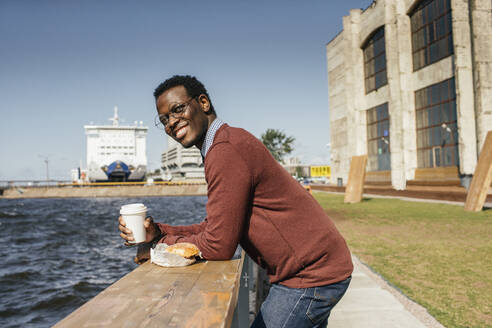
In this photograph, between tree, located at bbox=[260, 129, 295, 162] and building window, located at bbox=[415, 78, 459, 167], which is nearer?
building window, located at bbox=[415, 78, 459, 167]

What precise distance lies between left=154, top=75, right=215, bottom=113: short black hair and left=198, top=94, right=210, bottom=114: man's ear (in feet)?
0.07

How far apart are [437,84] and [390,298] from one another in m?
22.5

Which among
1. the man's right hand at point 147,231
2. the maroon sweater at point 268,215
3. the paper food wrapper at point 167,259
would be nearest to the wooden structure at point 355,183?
the man's right hand at point 147,231

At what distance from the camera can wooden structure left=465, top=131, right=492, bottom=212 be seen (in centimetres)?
1061

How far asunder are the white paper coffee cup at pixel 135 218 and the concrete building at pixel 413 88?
67.1 ft

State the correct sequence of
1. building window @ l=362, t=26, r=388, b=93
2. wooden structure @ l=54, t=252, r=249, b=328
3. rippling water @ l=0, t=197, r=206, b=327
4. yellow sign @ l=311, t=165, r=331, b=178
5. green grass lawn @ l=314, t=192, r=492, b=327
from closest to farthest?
1. wooden structure @ l=54, t=252, r=249, b=328
2. green grass lawn @ l=314, t=192, r=492, b=327
3. rippling water @ l=0, t=197, r=206, b=327
4. building window @ l=362, t=26, r=388, b=93
5. yellow sign @ l=311, t=165, r=331, b=178

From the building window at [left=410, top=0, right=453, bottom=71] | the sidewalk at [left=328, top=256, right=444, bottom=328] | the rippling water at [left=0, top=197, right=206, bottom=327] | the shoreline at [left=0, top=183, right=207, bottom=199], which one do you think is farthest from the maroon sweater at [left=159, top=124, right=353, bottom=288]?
the shoreline at [left=0, top=183, right=207, bottom=199]

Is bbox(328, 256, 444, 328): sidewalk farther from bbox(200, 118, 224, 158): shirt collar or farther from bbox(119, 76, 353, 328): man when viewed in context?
bbox(200, 118, 224, 158): shirt collar

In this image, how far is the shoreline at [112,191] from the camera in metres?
55.6

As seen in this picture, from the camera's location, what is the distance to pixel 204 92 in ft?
6.45

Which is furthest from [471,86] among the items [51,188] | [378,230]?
[51,188]

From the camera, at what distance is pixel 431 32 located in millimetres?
23438

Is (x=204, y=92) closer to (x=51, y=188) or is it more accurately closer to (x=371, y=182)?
(x=371, y=182)

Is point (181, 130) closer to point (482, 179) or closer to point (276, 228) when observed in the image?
point (276, 228)
